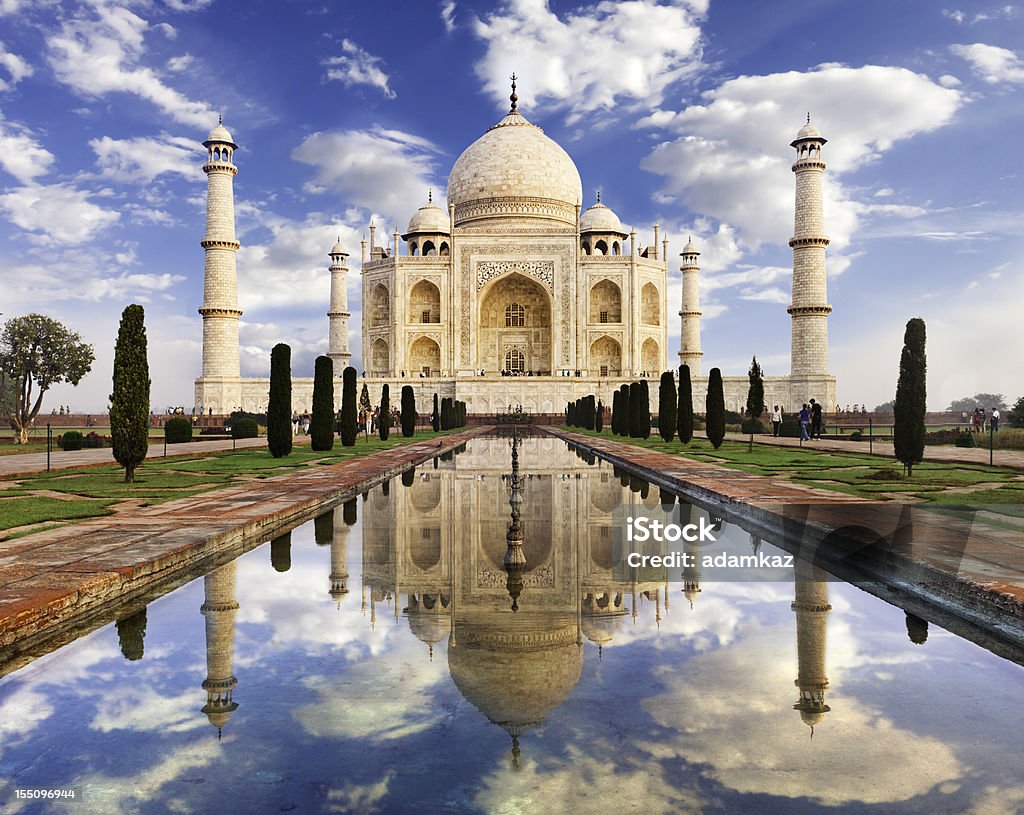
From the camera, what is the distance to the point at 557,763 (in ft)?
6.59

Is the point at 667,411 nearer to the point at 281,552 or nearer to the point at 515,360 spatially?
the point at 281,552

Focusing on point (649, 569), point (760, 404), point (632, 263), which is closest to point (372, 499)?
point (649, 569)

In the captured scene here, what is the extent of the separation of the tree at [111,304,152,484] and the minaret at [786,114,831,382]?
95.3 feet

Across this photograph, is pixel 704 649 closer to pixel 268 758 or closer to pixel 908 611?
pixel 908 611

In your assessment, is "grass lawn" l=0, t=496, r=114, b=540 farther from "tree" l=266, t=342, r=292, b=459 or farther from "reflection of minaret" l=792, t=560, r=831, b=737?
"tree" l=266, t=342, r=292, b=459

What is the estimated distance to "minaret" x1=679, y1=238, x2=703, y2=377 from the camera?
41.4m

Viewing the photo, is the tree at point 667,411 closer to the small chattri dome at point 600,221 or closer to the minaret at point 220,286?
the minaret at point 220,286

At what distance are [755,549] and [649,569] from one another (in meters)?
1.02

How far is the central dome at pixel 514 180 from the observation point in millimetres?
42906

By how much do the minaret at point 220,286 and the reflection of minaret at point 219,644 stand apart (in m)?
31.3

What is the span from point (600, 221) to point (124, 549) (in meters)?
41.2

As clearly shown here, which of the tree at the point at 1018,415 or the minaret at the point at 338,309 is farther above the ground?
the minaret at the point at 338,309

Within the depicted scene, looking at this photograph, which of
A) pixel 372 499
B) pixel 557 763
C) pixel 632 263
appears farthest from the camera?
pixel 632 263

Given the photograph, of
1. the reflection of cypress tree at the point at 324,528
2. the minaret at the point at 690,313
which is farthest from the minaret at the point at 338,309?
the reflection of cypress tree at the point at 324,528
